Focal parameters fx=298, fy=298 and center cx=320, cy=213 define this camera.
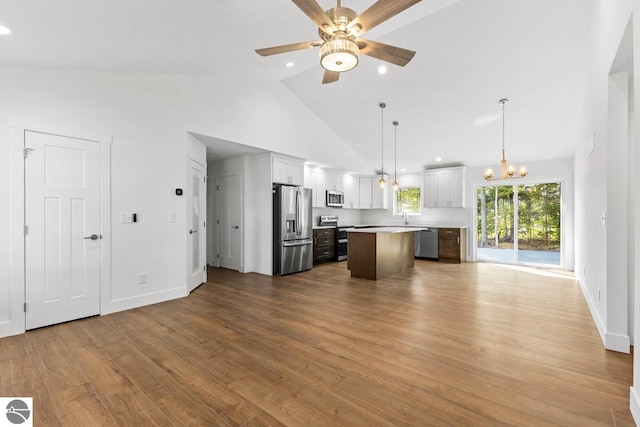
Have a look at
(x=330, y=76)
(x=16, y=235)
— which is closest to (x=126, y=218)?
(x=16, y=235)

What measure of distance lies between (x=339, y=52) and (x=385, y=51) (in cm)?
57

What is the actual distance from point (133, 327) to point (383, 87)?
501 cm

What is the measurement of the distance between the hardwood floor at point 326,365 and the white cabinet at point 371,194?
197 inches

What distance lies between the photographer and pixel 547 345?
8.70ft

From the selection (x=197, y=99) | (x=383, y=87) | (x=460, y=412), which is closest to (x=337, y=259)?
(x=383, y=87)

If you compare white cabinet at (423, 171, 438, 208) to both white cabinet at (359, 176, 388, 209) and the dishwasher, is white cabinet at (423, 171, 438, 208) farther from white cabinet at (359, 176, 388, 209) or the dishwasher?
white cabinet at (359, 176, 388, 209)

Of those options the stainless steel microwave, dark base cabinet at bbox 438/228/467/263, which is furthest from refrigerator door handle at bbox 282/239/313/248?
dark base cabinet at bbox 438/228/467/263

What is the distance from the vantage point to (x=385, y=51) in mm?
2574

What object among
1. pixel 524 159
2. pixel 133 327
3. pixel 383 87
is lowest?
pixel 133 327

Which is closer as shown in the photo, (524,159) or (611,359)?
(611,359)

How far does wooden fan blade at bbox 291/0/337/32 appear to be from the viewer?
200 centimetres

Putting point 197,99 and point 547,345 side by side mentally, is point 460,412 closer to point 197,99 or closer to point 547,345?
point 547,345

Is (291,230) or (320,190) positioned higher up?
(320,190)

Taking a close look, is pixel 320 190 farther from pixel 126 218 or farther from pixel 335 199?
pixel 126 218
